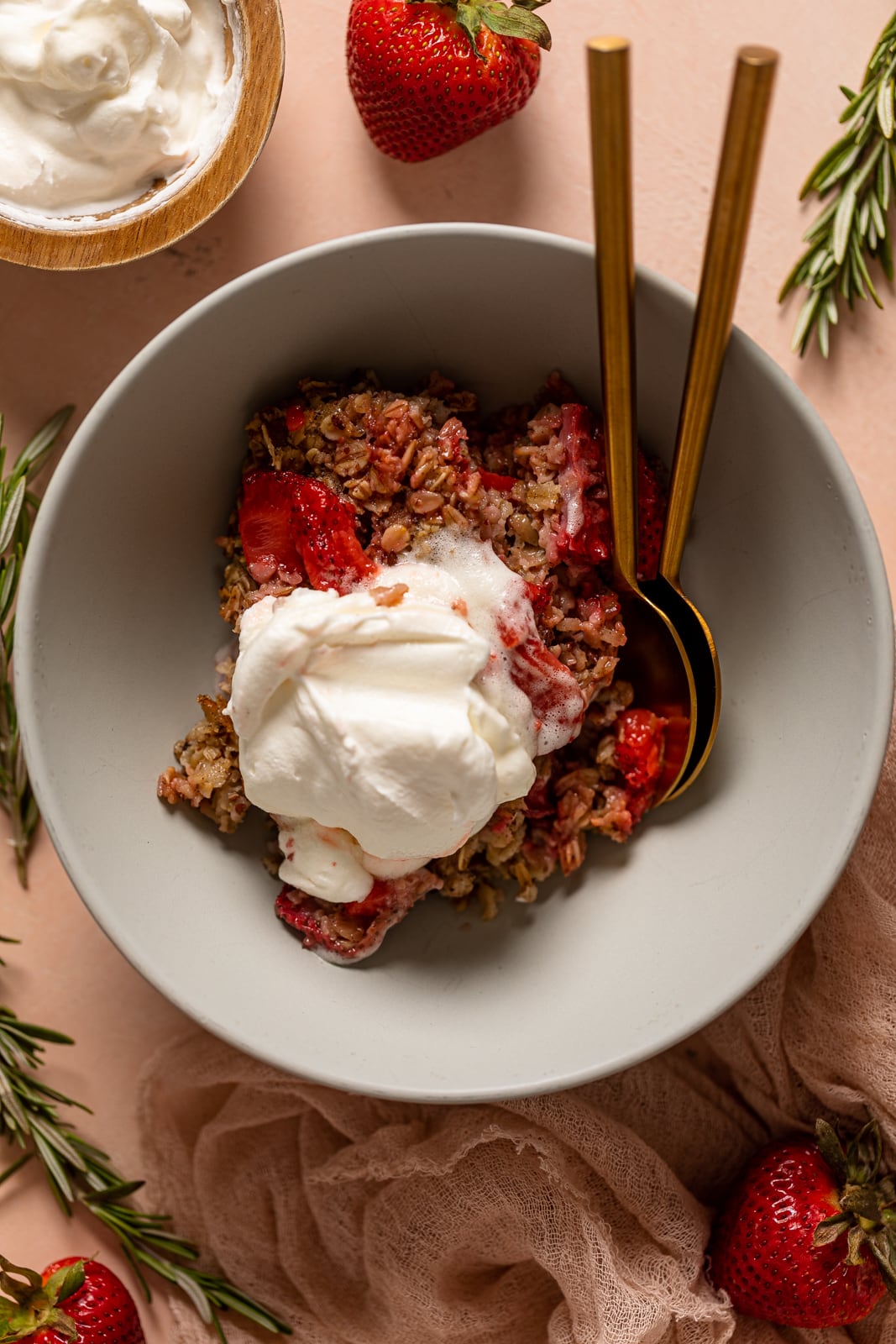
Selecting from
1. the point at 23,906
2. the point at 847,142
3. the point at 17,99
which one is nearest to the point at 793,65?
the point at 847,142

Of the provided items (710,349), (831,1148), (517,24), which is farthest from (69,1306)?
(517,24)

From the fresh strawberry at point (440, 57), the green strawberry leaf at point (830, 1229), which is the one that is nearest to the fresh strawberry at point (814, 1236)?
the green strawberry leaf at point (830, 1229)

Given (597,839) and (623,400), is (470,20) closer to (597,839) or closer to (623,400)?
(623,400)

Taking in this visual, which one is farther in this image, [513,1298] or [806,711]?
[513,1298]

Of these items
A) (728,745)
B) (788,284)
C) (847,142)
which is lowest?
(728,745)

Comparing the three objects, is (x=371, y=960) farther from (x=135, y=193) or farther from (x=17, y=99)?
(x=17, y=99)

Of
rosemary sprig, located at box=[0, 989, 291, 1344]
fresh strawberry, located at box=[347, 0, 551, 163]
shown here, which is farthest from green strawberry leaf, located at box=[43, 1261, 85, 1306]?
fresh strawberry, located at box=[347, 0, 551, 163]

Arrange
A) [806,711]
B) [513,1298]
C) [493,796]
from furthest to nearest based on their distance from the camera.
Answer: [513,1298] → [806,711] → [493,796]
